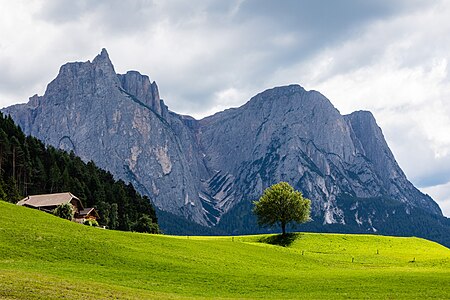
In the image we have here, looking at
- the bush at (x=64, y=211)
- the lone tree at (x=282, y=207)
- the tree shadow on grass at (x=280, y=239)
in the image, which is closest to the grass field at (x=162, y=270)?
the tree shadow on grass at (x=280, y=239)

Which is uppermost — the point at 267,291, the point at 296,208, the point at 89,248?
the point at 296,208

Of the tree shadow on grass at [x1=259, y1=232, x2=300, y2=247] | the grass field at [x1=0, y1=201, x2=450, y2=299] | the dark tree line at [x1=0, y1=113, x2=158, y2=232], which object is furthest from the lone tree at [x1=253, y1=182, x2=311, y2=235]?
the dark tree line at [x1=0, y1=113, x2=158, y2=232]

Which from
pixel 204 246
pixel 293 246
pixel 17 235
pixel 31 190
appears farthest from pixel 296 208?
pixel 31 190

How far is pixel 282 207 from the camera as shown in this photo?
106188mm

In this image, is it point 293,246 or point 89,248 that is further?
point 293,246

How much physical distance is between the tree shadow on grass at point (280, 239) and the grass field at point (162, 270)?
2101 cm

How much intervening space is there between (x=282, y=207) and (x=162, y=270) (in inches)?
2393

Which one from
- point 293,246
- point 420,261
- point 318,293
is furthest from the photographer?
point 293,246

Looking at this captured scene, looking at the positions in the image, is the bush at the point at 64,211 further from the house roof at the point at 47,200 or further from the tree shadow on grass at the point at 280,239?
the tree shadow on grass at the point at 280,239

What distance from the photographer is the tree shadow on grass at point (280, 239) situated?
9688 centimetres

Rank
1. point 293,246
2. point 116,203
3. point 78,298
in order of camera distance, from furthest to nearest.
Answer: point 116,203 < point 293,246 < point 78,298

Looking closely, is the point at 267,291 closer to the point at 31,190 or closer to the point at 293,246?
the point at 293,246

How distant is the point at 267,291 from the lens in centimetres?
4322

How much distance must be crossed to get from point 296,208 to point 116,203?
221 ft
